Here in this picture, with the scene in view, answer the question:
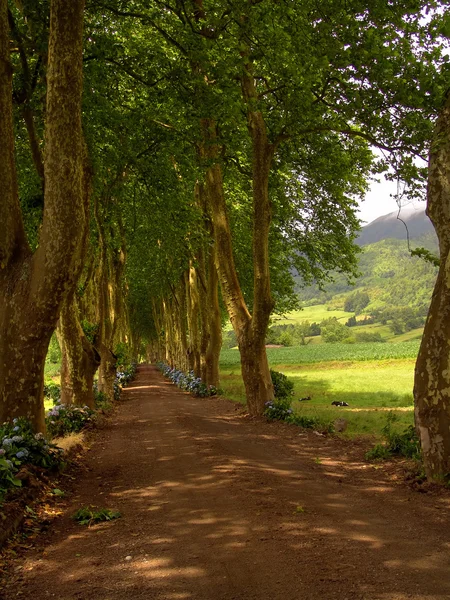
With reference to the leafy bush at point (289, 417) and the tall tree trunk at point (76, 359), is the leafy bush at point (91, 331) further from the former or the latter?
the leafy bush at point (289, 417)

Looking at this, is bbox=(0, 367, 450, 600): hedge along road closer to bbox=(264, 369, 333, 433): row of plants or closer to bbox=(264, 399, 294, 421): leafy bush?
bbox=(264, 369, 333, 433): row of plants

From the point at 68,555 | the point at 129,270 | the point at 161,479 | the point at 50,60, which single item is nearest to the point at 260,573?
the point at 68,555

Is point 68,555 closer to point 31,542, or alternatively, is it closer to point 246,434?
point 31,542

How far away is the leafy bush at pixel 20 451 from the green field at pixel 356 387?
7.33m

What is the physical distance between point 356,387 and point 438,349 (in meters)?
27.7

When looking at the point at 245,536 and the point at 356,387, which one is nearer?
the point at 245,536

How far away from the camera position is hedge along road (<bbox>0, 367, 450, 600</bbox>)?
13.7 ft

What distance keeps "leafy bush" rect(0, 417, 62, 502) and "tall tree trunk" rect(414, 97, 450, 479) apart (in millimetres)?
5266

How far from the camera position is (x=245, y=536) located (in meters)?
5.25

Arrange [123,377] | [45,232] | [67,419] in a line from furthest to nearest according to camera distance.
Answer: [123,377], [67,419], [45,232]

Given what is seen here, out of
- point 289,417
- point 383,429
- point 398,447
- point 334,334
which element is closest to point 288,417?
point 289,417

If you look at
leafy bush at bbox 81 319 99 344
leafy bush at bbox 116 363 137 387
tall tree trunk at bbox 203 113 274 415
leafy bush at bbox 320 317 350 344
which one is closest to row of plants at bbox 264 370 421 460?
tall tree trunk at bbox 203 113 274 415

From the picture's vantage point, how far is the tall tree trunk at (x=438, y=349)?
708 centimetres

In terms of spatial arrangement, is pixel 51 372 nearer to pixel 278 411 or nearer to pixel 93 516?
pixel 278 411
